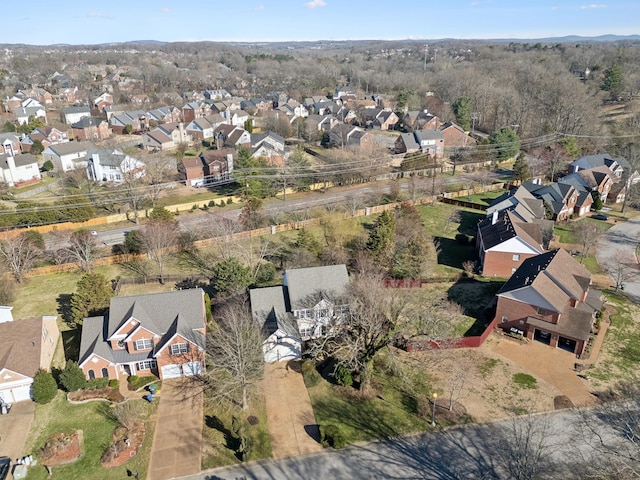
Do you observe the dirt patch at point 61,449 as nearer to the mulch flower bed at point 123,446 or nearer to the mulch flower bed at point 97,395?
the mulch flower bed at point 123,446

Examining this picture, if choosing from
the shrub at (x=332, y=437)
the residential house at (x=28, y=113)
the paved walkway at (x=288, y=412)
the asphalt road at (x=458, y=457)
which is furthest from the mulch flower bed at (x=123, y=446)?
the residential house at (x=28, y=113)

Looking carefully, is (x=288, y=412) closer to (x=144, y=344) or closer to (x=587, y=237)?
(x=144, y=344)

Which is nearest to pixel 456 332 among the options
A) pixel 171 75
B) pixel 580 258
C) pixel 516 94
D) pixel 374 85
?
pixel 580 258

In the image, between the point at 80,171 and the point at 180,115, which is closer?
the point at 80,171

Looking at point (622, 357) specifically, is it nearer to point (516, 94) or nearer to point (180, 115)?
point (516, 94)

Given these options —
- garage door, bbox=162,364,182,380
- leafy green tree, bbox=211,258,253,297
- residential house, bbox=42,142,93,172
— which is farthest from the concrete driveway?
residential house, bbox=42,142,93,172
